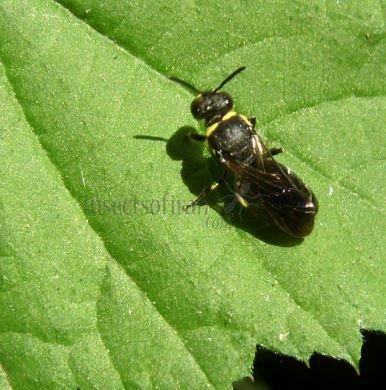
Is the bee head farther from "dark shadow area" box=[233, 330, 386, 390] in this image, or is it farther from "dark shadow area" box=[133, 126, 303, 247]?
"dark shadow area" box=[233, 330, 386, 390]

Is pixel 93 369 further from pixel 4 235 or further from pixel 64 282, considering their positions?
pixel 4 235

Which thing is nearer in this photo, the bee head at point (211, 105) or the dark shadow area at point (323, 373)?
the bee head at point (211, 105)

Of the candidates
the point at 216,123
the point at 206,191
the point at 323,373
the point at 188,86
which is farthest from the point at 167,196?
the point at 323,373

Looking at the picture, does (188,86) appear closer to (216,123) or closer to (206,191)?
(216,123)

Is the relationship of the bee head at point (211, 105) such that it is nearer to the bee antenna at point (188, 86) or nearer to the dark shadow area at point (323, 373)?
the bee antenna at point (188, 86)

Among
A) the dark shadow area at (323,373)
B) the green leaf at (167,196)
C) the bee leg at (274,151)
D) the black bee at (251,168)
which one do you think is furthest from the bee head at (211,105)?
the dark shadow area at (323,373)

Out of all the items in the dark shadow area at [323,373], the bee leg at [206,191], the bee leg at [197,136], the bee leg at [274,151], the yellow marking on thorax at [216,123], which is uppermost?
the bee leg at [274,151]

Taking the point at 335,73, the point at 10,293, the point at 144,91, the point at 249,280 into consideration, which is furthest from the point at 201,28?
the point at 10,293
